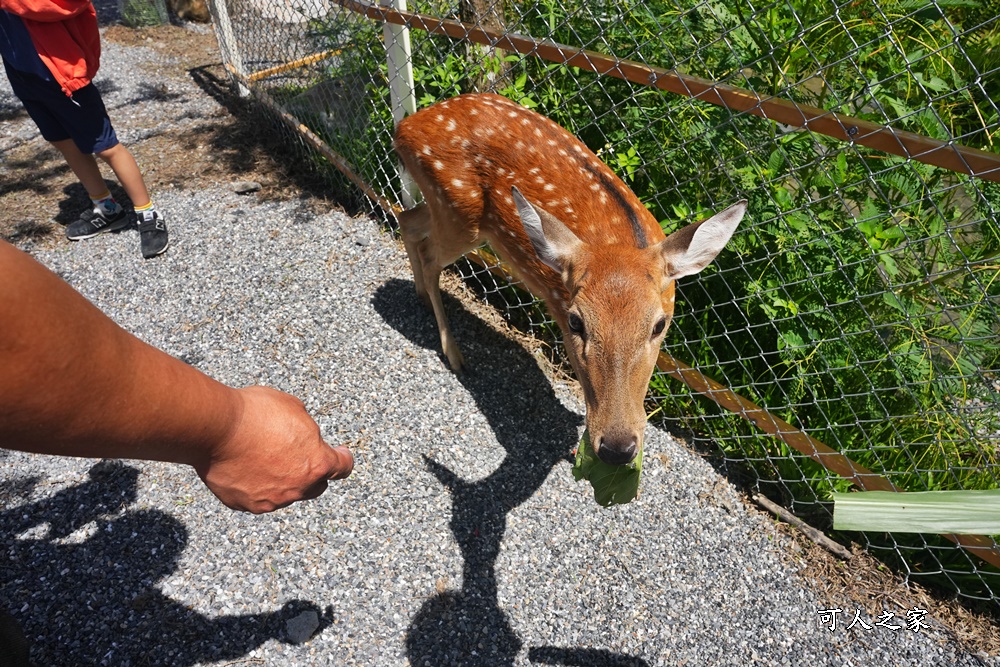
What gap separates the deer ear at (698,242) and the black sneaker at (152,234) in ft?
11.4

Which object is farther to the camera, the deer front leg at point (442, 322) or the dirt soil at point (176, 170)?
the dirt soil at point (176, 170)

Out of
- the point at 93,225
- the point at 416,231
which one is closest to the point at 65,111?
the point at 93,225

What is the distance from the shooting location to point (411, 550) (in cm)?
262

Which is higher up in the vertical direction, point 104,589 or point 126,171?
point 126,171

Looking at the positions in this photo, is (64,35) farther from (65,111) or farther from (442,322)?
(442,322)

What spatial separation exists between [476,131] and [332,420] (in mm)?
Answer: 1633

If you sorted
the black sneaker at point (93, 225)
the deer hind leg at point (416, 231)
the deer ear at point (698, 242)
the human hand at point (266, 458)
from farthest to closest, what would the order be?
the black sneaker at point (93, 225) → the deer hind leg at point (416, 231) → the deer ear at point (698, 242) → the human hand at point (266, 458)

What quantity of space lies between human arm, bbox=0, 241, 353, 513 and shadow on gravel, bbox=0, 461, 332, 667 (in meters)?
1.32

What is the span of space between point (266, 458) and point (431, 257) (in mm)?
2343

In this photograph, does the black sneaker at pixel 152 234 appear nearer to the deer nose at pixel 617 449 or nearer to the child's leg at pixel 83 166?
the child's leg at pixel 83 166

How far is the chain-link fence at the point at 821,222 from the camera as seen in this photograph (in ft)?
8.19

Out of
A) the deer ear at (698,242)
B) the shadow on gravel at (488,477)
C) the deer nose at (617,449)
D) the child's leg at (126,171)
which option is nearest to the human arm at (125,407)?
the deer nose at (617,449)

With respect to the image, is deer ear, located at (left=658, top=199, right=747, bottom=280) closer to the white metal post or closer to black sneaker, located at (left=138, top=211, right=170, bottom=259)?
the white metal post

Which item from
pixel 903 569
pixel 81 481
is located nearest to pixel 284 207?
pixel 81 481
